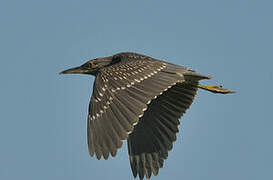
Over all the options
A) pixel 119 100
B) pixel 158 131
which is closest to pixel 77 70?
pixel 158 131

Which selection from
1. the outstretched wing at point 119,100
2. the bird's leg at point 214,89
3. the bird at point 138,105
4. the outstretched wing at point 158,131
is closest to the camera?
the outstretched wing at point 119,100

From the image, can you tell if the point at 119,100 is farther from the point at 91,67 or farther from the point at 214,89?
the point at 214,89

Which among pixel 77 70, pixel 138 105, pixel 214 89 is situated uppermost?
pixel 77 70

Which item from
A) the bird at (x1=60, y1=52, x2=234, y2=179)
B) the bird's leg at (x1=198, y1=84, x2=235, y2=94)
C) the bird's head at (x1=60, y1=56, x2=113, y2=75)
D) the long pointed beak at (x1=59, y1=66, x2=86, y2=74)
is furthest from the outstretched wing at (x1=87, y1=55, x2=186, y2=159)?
the long pointed beak at (x1=59, y1=66, x2=86, y2=74)

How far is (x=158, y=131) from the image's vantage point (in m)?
12.2

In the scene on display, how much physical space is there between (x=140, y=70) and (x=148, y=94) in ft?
2.90

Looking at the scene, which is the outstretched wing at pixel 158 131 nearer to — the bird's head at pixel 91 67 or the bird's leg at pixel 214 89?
the bird's leg at pixel 214 89

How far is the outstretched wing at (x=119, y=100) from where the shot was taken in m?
9.70

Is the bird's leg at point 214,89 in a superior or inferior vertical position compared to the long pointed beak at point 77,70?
inferior

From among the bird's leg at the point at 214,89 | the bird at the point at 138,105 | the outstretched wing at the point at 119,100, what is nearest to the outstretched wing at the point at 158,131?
the bird at the point at 138,105

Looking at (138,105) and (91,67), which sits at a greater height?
(91,67)

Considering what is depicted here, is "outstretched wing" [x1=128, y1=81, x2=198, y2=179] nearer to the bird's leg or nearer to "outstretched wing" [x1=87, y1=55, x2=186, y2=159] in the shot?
"outstretched wing" [x1=87, y1=55, x2=186, y2=159]

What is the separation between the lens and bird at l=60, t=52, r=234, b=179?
32.2 ft

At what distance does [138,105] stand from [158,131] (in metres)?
2.35
